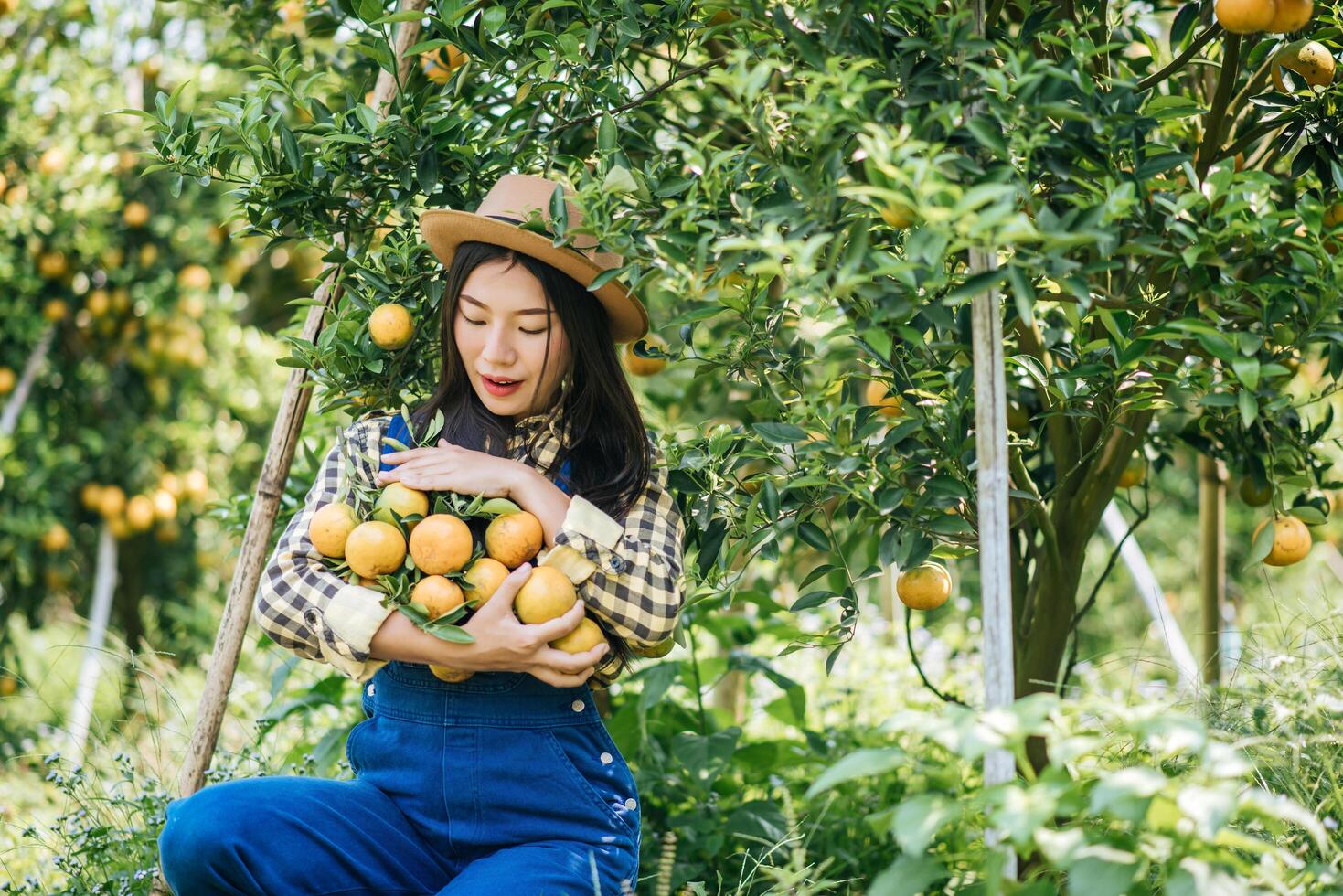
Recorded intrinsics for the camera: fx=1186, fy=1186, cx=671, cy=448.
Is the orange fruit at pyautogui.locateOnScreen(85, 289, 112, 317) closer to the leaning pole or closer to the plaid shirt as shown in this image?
the leaning pole

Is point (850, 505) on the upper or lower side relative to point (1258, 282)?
lower

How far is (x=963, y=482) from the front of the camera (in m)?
1.71

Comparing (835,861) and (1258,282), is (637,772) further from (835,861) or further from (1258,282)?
(1258,282)

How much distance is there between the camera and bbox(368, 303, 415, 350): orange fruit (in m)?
1.96

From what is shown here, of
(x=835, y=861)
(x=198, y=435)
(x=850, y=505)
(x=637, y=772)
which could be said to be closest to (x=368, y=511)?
(x=850, y=505)

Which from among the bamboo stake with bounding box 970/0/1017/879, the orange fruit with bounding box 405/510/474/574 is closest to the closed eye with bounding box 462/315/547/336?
the orange fruit with bounding box 405/510/474/574

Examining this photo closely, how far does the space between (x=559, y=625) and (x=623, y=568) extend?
0.14 m

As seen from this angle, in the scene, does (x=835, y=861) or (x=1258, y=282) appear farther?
(x=835, y=861)

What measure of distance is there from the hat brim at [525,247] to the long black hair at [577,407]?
0.8 inches

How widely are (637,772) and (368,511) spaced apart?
3.59 ft

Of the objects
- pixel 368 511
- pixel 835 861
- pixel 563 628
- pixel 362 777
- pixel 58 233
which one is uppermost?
pixel 58 233

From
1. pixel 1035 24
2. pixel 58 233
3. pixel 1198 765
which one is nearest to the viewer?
pixel 1035 24

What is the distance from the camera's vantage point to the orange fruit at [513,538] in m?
1.69

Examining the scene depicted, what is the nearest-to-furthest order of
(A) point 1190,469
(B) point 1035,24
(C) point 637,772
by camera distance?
(B) point 1035,24 → (C) point 637,772 → (A) point 1190,469
